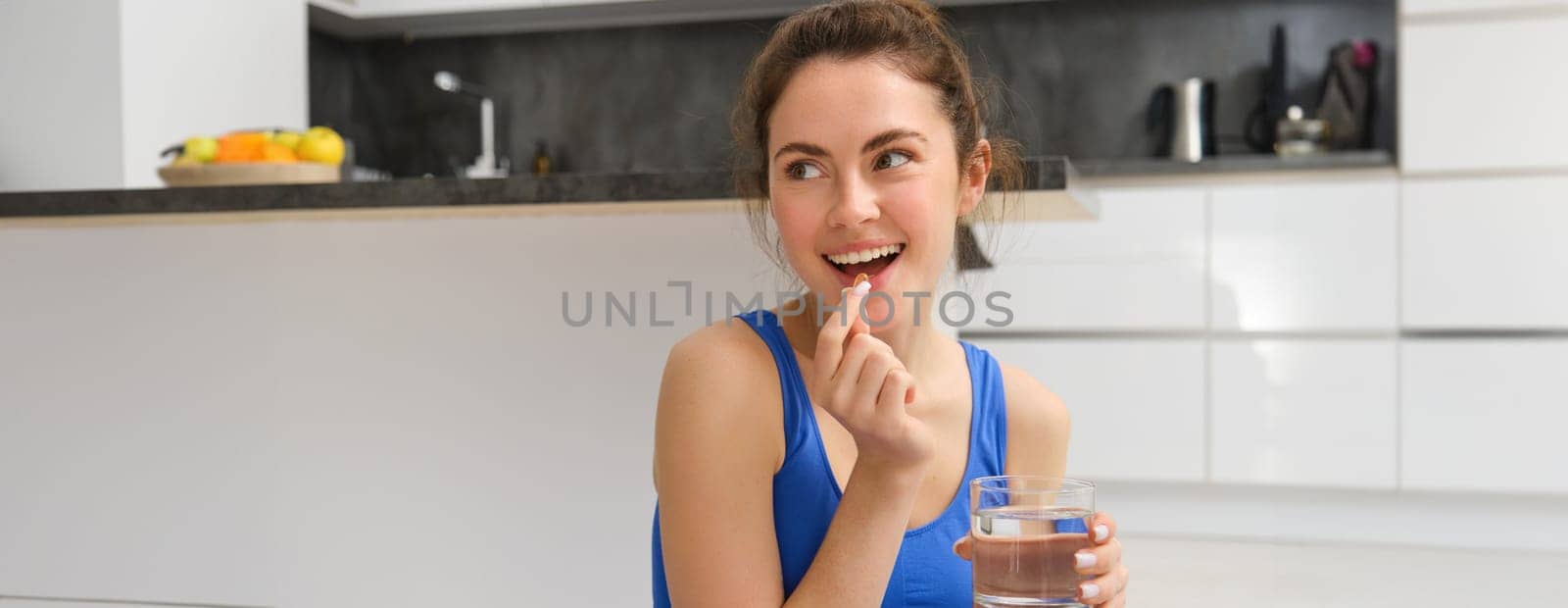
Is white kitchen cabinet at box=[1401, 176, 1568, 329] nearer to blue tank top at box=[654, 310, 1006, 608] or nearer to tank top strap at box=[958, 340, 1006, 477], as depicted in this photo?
tank top strap at box=[958, 340, 1006, 477]

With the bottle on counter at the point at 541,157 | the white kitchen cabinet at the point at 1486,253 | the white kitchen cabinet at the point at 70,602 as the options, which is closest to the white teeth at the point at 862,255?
the white kitchen cabinet at the point at 70,602

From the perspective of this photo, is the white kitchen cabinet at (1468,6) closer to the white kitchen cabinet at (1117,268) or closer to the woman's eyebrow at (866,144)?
the white kitchen cabinet at (1117,268)

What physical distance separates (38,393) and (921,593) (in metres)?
1.42

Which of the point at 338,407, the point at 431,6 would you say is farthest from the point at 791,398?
the point at 431,6

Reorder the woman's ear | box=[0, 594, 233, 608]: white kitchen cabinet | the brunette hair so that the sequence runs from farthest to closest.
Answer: box=[0, 594, 233, 608]: white kitchen cabinet
the woman's ear
the brunette hair

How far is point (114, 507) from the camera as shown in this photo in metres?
1.86

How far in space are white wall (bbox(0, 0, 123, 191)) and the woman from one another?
2.52 meters

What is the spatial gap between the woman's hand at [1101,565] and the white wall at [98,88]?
2.84 m

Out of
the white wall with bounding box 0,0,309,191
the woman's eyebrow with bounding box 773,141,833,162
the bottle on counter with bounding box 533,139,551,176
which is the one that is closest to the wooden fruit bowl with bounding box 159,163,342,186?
the woman's eyebrow with bounding box 773,141,833,162

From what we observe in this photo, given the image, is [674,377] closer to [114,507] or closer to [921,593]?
[921,593]

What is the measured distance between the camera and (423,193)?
1.64 meters

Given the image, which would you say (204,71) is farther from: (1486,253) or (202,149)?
(1486,253)

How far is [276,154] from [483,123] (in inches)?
102

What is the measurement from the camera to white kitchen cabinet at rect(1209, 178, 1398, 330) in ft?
11.1
